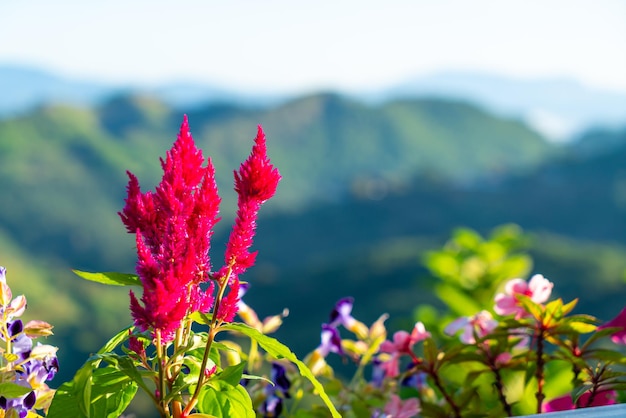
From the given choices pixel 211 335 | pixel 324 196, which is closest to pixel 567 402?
pixel 211 335

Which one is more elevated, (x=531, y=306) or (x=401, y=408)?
(x=531, y=306)

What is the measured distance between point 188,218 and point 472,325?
57 centimetres

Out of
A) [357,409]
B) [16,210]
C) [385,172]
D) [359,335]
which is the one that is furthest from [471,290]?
[385,172]

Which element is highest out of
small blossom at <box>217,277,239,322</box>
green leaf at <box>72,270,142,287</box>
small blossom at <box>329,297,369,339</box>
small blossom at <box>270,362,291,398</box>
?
green leaf at <box>72,270,142,287</box>

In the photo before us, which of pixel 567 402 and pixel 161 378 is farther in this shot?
pixel 567 402

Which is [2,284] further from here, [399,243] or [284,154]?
[284,154]

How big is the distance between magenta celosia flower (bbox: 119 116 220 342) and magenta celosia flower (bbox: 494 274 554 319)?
52 centimetres

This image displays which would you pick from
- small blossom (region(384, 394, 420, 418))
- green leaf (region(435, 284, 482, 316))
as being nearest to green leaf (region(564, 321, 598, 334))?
small blossom (region(384, 394, 420, 418))

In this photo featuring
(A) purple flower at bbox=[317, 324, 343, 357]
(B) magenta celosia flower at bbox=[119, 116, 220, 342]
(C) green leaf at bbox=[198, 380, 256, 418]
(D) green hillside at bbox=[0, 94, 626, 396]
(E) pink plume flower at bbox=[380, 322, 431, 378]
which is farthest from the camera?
(D) green hillside at bbox=[0, 94, 626, 396]

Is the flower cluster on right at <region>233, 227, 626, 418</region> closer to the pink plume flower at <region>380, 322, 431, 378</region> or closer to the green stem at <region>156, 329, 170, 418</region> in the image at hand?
the pink plume flower at <region>380, 322, 431, 378</region>

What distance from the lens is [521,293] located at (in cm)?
112

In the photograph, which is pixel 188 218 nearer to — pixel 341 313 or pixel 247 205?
pixel 247 205

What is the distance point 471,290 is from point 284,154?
73.4 meters

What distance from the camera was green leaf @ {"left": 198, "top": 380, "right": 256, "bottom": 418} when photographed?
2.60 feet
